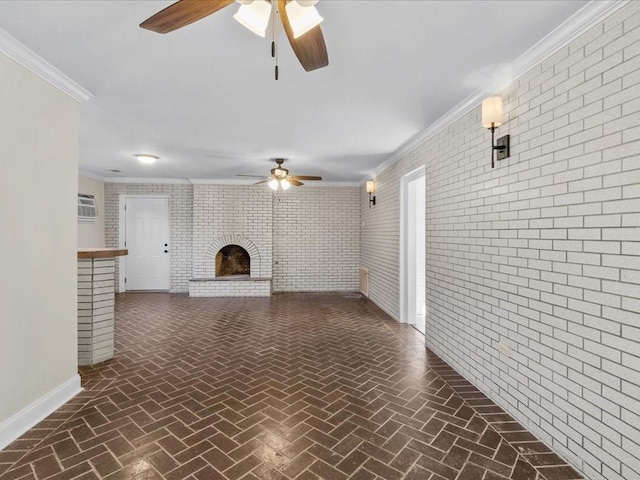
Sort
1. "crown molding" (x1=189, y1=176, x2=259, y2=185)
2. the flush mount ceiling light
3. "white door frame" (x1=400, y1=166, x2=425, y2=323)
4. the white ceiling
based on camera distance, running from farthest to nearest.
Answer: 1. "crown molding" (x1=189, y1=176, x2=259, y2=185)
2. the flush mount ceiling light
3. "white door frame" (x1=400, y1=166, x2=425, y2=323)
4. the white ceiling

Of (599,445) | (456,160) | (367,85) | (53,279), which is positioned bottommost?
(599,445)

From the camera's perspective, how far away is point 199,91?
2801mm

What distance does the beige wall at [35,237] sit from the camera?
6.80 feet

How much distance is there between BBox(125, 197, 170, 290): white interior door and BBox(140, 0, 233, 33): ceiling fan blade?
666 cm

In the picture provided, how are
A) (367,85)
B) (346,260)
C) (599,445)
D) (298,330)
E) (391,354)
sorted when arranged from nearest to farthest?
1. (599,445)
2. (367,85)
3. (391,354)
4. (298,330)
5. (346,260)

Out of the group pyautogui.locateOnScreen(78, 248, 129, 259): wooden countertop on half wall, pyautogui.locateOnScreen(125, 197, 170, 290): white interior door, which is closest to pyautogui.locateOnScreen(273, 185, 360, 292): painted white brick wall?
pyautogui.locateOnScreen(125, 197, 170, 290): white interior door

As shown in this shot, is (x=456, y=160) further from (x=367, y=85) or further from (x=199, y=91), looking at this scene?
(x=199, y=91)

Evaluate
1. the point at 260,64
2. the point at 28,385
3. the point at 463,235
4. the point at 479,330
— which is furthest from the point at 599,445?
the point at 28,385

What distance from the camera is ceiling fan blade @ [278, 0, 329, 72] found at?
137 cm

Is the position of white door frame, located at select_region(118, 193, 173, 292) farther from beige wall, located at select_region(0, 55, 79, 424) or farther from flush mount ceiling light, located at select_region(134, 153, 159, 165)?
beige wall, located at select_region(0, 55, 79, 424)

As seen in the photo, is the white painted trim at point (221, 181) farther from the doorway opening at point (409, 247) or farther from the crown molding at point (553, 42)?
the crown molding at point (553, 42)

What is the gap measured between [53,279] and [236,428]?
179cm

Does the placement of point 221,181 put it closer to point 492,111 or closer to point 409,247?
point 409,247

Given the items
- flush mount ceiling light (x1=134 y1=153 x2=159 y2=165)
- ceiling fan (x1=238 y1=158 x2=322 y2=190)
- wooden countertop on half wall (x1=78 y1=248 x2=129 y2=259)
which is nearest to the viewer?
wooden countertop on half wall (x1=78 y1=248 x2=129 y2=259)
